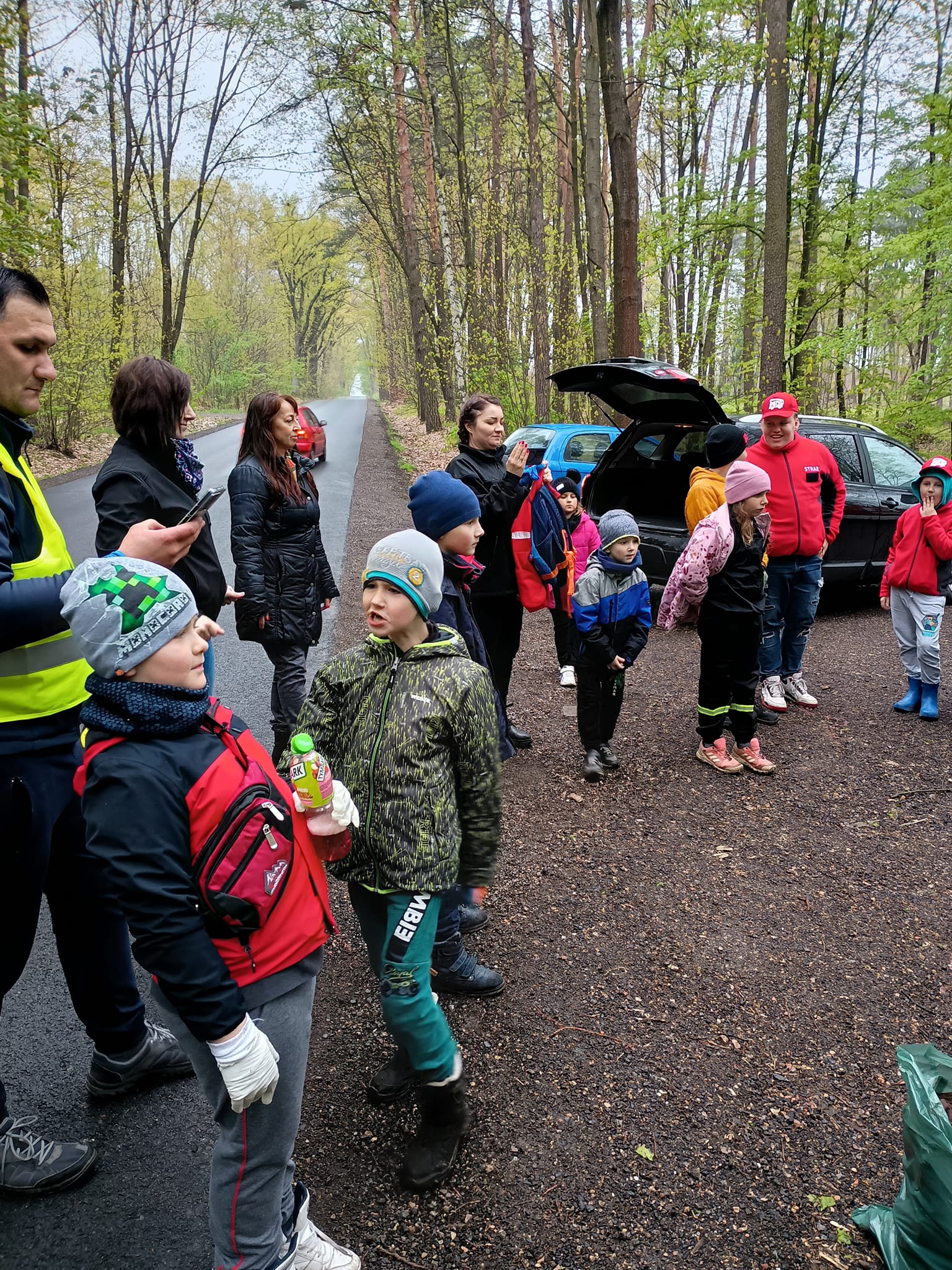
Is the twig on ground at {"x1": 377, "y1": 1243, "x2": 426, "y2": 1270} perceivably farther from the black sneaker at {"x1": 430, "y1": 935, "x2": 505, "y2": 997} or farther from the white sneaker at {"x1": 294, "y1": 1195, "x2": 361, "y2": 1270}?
the black sneaker at {"x1": 430, "y1": 935, "x2": 505, "y2": 997}

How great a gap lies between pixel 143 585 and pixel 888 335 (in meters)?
13.4

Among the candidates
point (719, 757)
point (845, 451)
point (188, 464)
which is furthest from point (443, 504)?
point (845, 451)

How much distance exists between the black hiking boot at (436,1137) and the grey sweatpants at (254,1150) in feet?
1.81

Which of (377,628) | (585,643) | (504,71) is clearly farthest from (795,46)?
(377,628)

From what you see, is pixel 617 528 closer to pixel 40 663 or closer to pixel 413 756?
pixel 413 756

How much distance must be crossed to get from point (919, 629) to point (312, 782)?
209 inches

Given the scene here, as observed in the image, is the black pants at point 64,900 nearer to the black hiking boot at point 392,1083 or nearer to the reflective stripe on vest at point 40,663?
the reflective stripe on vest at point 40,663

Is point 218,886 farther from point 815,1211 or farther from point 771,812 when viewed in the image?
point 771,812

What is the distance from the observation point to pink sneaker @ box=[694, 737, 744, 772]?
5.05 meters

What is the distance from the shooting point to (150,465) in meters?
2.97

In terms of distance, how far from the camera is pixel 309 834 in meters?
1.87

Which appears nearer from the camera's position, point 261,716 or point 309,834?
point 309,834

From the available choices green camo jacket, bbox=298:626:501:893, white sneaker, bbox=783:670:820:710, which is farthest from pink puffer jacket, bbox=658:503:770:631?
green camo jacket, bbox=298:626:501:893

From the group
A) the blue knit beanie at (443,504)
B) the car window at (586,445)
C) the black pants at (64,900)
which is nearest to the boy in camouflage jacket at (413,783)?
the black pants at (64,900)
